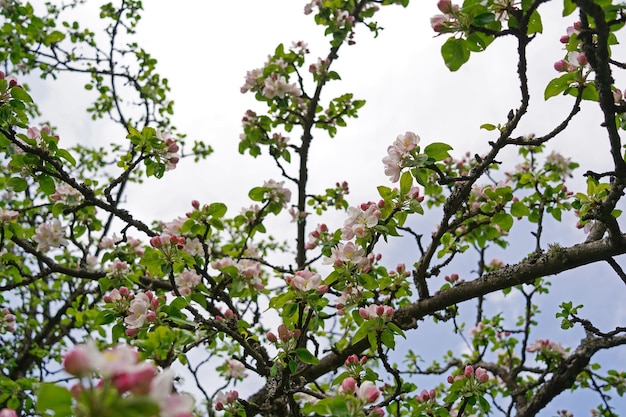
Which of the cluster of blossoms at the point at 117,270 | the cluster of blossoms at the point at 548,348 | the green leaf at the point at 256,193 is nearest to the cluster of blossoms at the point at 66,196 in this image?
the cluster of blossoms at the point at 117,270

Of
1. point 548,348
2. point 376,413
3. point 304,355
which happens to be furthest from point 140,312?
point 548,348

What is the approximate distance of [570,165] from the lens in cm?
407

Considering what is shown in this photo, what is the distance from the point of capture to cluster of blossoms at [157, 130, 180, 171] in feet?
8.86

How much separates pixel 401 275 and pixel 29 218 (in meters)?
5.45

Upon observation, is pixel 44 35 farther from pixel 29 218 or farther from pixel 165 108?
pixel 29 218

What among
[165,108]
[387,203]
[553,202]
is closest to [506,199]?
[553,202]

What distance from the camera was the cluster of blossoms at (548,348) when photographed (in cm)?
434

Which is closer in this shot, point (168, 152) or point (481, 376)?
point (481, 376)

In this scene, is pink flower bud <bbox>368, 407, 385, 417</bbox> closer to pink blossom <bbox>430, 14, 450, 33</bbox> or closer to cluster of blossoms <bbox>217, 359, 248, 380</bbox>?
pink blossom <bbox>430, 14, 450, 33</bbox>

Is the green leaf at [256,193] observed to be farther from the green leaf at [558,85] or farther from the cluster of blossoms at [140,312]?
the green leaf at [558,85]

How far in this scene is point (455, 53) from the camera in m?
1.61

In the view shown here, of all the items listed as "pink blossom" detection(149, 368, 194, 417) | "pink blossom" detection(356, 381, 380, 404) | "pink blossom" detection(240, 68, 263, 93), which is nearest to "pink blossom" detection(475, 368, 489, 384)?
"pink blossom" detection(356, 381, 380, 404)

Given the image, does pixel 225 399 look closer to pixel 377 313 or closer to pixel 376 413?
pixel 377 313

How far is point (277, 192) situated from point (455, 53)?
1.82m
